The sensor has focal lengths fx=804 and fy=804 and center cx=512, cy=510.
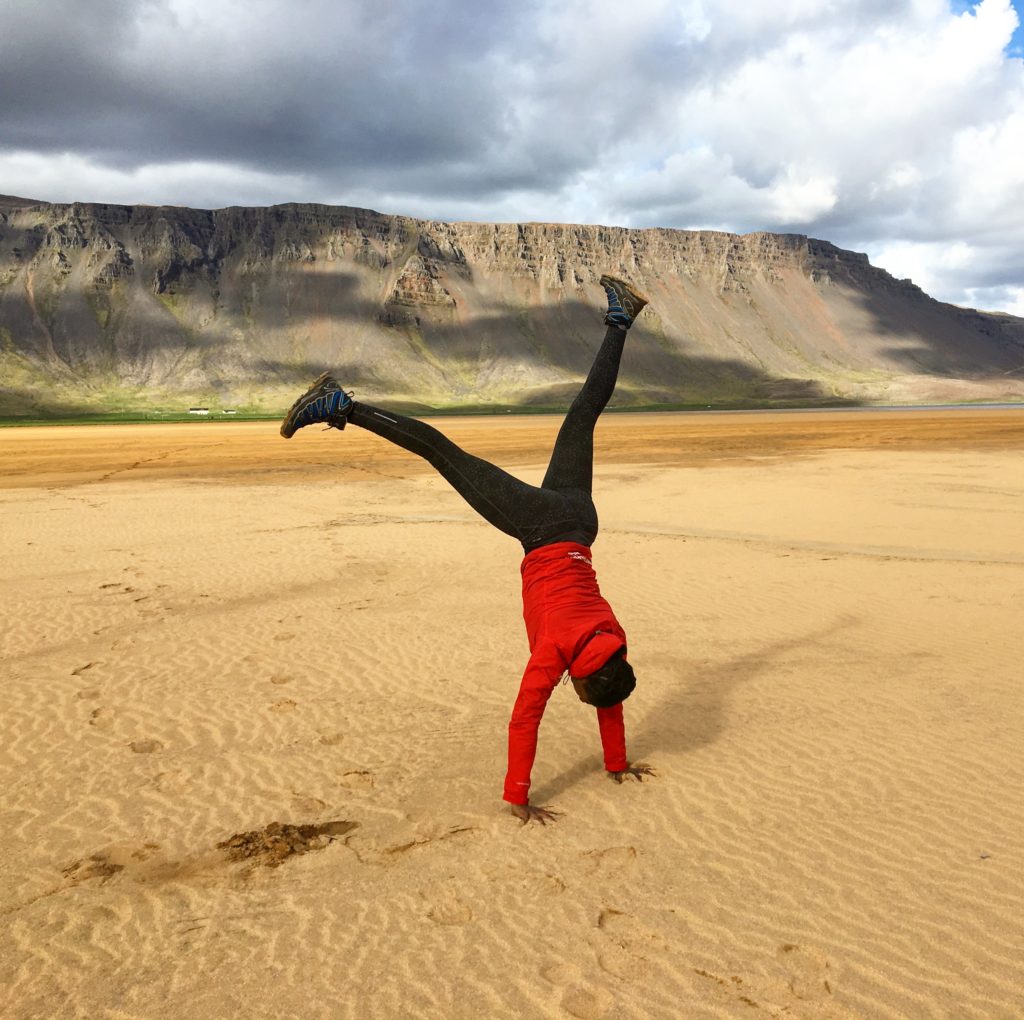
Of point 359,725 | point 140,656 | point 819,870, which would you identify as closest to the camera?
point 819,870

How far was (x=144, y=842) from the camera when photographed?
5164 mm

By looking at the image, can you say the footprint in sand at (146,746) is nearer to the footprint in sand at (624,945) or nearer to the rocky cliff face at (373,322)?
the footprint in sand at (624,945)

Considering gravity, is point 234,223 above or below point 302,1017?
above

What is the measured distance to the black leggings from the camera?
5574mm

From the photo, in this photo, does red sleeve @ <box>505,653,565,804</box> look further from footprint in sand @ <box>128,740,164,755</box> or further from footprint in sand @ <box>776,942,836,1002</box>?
footprint in sand @ <box>128,740,164,755</box>

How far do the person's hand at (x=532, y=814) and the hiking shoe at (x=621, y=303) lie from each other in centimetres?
367

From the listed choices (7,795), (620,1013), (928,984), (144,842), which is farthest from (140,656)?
(928,984)

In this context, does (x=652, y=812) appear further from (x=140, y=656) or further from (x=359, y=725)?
(x=140, y=656)

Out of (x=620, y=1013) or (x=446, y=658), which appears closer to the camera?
(x=620, y=1013)

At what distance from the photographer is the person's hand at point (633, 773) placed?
5.99 m

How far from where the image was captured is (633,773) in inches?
239

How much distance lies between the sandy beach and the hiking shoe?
11.5ft

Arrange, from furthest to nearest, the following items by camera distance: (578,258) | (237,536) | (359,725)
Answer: (578,258)
(237,536)
(359,725)

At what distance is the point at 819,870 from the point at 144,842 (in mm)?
4210
